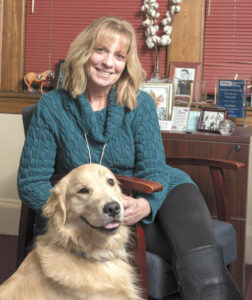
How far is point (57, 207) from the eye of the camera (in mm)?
1376

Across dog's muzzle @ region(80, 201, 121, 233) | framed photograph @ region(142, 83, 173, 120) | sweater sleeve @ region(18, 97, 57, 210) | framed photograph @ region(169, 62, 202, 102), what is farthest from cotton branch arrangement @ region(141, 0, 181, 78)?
dog's muzzle @ region(80, 201, 121, 233)

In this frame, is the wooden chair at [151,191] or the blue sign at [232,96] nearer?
the wooden chair at [151,191]

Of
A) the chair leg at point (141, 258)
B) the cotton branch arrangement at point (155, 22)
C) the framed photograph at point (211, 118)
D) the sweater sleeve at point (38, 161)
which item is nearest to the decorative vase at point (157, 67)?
the cotton branch arrangement at point (155, 22)

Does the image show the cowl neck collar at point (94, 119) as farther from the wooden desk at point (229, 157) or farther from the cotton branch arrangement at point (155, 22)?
the cotton branch arrangement at point (155, 22)

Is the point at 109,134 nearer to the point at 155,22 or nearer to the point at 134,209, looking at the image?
the point at 134,209

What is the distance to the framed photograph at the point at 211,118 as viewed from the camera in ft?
7.59

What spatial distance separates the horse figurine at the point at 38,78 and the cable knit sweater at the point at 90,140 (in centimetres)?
113

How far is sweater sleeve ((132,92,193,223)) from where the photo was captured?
1.65 meters

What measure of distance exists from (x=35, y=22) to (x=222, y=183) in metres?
1.82

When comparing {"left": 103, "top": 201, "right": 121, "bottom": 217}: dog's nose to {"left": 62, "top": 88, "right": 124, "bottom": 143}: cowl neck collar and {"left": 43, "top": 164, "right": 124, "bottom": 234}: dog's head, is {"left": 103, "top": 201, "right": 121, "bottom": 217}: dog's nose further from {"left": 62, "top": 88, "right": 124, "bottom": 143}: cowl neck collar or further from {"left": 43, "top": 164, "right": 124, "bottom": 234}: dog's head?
{"left": 62, "top": 88, "right": 124, "bottom": 143}: cowl neck collar

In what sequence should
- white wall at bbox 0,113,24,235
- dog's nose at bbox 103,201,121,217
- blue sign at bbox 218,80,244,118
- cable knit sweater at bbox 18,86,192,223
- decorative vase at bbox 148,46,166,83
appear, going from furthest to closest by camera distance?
white wall at bbox 0,113,24,235, decorative vase at bbox 148,46,166,83, blue sign at bbox 218,80,244,118, cable knit sweater at bbox 18,86,192,223, dog's nose at bbox 103,201,121,217

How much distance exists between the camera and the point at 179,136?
216 centimetres

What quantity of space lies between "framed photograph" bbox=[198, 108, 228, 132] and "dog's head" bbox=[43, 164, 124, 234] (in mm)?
1053

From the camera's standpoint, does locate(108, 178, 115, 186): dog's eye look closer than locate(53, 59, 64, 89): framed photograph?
Yes
